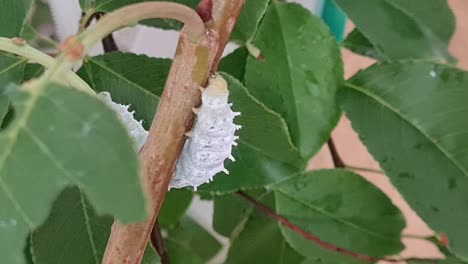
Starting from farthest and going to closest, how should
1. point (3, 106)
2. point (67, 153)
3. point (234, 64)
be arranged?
point (234, 64) < point (3, 106) < point (67, 153)

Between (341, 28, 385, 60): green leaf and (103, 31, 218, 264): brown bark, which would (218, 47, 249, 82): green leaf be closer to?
(341, 28, 385, 60): green leaf

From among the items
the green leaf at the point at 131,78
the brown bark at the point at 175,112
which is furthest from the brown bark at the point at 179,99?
the green leaf at the point at 131,78

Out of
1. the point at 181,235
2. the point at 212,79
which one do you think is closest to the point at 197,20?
the point at 212,79

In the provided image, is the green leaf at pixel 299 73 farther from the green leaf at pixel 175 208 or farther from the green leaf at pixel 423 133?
the green leaf at pixel 175 208

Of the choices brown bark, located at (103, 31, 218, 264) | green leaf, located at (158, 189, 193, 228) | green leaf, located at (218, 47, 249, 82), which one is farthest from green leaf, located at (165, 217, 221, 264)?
brown bark, located at (103, 31, 218, 264)

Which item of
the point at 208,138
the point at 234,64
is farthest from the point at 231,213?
the point at 208,138

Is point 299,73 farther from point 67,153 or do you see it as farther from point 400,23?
point 67,153
